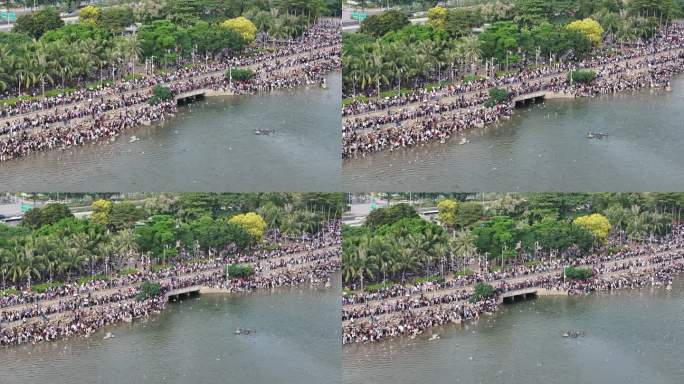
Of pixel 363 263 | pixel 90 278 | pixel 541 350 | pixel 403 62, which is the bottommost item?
pixel 541 350

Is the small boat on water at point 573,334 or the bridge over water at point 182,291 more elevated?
the bridge over water at point 182,291

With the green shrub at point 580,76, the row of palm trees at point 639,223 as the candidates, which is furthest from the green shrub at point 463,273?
the green shrub at point 580,76

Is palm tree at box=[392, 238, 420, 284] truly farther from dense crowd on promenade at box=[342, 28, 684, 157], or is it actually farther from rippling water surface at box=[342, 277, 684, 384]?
dense crowd on promenade at box=[342, 28, 684, 157]

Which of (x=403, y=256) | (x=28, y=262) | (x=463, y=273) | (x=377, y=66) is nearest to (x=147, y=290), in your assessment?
(x=28, y=262)

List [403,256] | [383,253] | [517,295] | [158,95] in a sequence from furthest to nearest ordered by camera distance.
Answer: [158,95] → [517,295] → [403,256] → [383,253]

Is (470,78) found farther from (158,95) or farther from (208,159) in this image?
(158,95)

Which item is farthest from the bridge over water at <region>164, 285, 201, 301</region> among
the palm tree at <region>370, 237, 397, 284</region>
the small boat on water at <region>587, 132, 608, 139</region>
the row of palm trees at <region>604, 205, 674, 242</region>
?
the row of palm trees at <region>604, 205, 674, 242</region>

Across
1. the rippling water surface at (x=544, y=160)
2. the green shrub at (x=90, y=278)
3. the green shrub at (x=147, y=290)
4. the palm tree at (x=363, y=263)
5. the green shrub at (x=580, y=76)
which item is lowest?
the green shrub at (x=147, y=290)

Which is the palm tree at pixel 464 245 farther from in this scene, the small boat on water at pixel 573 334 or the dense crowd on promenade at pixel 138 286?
the small boat on water at pixel 573 334
